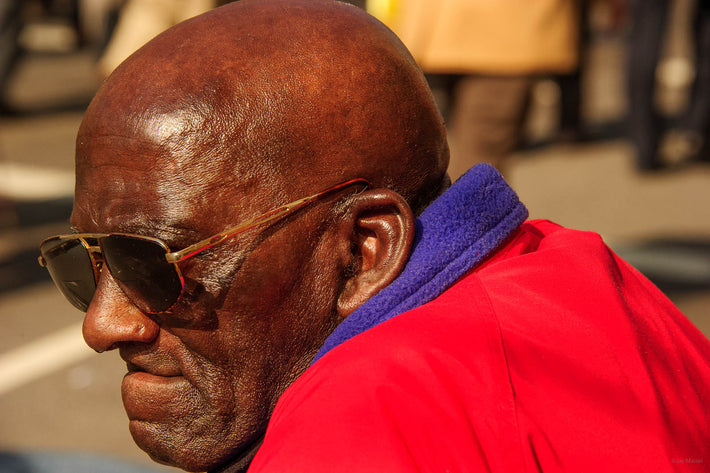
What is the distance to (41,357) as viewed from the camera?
4.51 meters

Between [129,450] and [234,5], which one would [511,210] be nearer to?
[234,5]

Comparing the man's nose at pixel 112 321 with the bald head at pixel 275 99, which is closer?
the bald head at pixel 275 99

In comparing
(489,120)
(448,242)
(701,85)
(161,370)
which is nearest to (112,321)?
(161,370)

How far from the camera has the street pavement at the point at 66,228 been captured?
3.96m

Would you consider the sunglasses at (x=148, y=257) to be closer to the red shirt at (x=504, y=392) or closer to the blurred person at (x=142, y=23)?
the red shirt at (x=504, y=392)

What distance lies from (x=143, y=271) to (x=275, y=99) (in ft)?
1.27

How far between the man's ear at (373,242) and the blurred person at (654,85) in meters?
5.87

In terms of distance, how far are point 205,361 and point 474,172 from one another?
0.61 meters

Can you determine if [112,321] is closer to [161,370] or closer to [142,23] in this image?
[161,370]

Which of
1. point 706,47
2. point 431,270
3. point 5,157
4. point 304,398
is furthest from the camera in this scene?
point 5,157

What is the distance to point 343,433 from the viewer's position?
117 centimetres

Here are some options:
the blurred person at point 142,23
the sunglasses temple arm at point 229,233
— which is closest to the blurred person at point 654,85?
the blurred person at point 142,23

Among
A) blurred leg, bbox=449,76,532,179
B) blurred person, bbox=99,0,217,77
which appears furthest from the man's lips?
blurred leg, bbox=449,76,532,179

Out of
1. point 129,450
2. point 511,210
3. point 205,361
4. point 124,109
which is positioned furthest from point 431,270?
point 129,450
